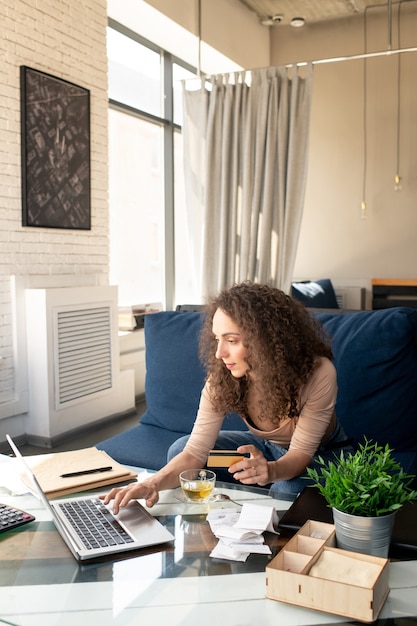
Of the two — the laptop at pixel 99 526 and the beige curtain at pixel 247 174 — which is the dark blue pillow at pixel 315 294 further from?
the laptop at pixel 99 526

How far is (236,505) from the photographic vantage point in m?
1.41

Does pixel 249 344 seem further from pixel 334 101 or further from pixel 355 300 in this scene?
pixel 334 101

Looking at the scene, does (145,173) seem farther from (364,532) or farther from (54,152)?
(364,532)

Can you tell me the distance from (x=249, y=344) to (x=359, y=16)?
506 cm

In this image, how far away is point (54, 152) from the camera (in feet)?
11.9

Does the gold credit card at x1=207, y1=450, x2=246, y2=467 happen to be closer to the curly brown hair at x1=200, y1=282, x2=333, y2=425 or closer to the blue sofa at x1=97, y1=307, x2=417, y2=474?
→ the curly brown hair at x1=200, y1=282, x2=333, y2=425

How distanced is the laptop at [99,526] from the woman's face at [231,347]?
47 centimetres

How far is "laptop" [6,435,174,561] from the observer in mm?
1155

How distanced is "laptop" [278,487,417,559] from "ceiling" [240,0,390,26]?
5.07 metres

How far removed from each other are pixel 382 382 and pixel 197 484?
1.00 metres

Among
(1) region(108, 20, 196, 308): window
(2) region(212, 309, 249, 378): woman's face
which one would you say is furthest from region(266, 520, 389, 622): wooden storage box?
(1) region(108, 20, 196, 308): window

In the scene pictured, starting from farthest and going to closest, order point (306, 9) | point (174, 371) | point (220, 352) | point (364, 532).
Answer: point (306, 9) → point (174, 371) → point (220, 352) → point (364, 532)

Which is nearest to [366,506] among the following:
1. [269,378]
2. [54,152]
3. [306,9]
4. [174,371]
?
[269,378]

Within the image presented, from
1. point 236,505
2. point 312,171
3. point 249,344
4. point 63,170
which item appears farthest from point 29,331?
point 312,171
